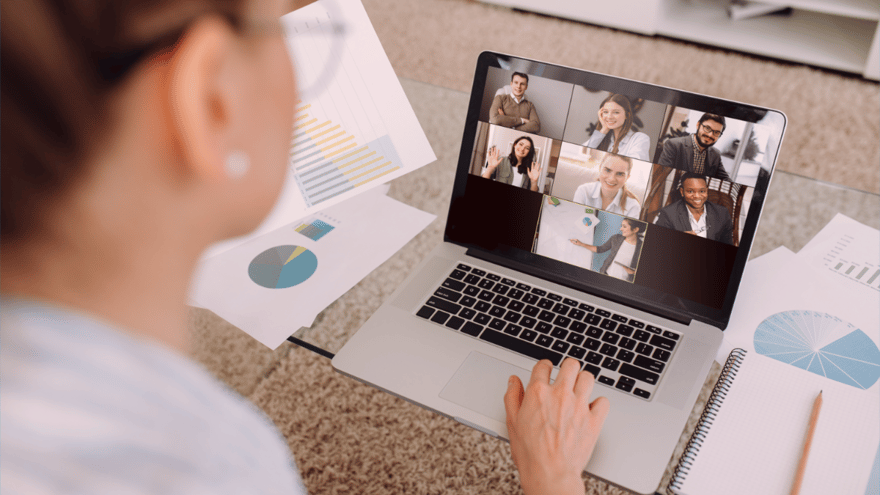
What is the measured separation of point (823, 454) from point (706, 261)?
24cm

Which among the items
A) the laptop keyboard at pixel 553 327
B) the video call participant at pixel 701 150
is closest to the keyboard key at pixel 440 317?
the laptop keyboard at pixel 553 327

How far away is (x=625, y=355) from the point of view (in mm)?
729

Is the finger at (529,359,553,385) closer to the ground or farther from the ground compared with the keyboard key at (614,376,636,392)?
farther from the ground

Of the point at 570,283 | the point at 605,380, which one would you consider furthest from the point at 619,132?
the point at 605,380

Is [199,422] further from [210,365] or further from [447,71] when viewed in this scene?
[447,71]

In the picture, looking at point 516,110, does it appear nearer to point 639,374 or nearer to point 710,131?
point 710,131

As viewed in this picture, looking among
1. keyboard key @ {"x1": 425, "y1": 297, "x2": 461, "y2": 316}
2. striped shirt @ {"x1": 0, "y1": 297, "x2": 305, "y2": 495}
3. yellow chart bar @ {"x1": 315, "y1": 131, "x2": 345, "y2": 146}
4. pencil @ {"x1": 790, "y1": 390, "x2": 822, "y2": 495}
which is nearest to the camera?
striped shirt @ {"x1": 0, "y1": 297, "x2": 305, "y2": 495}

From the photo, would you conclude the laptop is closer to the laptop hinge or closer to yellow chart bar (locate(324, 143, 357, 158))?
the laptop hinge

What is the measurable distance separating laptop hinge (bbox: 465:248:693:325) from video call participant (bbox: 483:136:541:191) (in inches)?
4.3

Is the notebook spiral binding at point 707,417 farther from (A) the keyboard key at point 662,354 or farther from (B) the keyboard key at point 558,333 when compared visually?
(B) the keyboard key at point 558,333

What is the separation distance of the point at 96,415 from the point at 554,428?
0.44 m

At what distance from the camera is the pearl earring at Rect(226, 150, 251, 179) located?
362 millimetres

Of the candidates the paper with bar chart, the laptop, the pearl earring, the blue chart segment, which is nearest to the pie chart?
the paper with bar chart

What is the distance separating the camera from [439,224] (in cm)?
94
